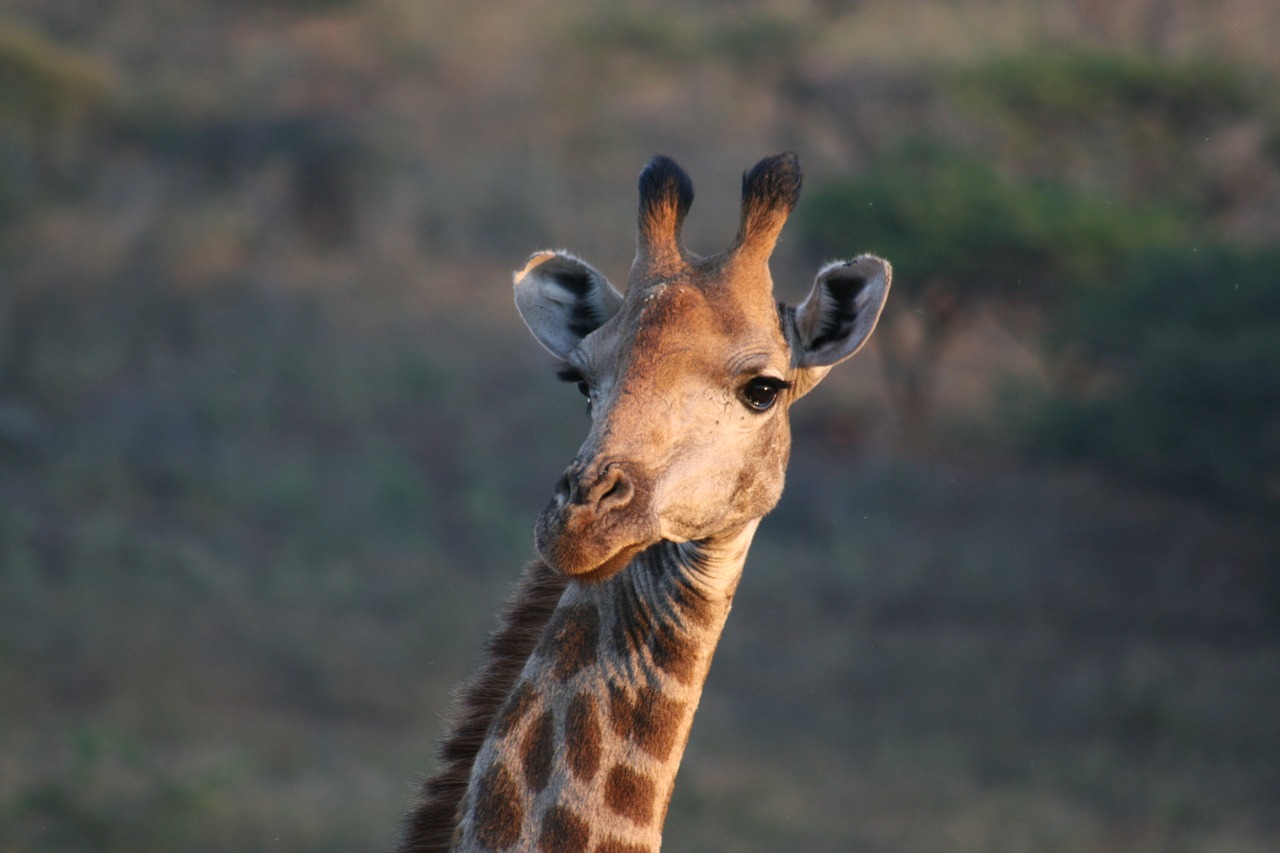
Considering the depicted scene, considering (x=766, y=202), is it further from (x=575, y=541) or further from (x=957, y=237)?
(x=957, y=237)

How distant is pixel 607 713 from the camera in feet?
14.2

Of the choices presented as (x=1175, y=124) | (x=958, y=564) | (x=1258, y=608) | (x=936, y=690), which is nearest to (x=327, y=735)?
(x=936, y=690)

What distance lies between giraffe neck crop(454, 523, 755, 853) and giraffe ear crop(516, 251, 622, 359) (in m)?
0.85

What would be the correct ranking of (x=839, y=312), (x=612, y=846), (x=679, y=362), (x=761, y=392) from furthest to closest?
(x=839, y=312) → (x=761, y=392) → (x=679, y=362) → (x=612, y=846)

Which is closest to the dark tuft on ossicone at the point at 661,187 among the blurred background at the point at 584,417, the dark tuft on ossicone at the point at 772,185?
the dark tuft on ossicone at the point at 772,185

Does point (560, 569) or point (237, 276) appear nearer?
point (560, 569)

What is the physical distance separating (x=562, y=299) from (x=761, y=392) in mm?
852

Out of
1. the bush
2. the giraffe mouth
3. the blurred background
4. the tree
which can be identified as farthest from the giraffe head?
the tree

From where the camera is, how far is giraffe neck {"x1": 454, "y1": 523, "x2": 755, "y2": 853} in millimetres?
4266

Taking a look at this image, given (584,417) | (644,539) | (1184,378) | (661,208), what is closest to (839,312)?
(661,208)

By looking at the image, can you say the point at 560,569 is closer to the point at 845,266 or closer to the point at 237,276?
the point at 845,266

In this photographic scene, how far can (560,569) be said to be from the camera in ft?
13.2

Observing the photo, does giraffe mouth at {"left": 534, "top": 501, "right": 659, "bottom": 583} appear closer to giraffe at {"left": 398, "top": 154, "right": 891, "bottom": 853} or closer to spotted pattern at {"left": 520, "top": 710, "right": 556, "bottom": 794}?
giraffe at {"left": 398, "top": 154, "right": 891, "bottom": 853}

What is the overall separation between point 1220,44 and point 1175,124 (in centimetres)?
906
